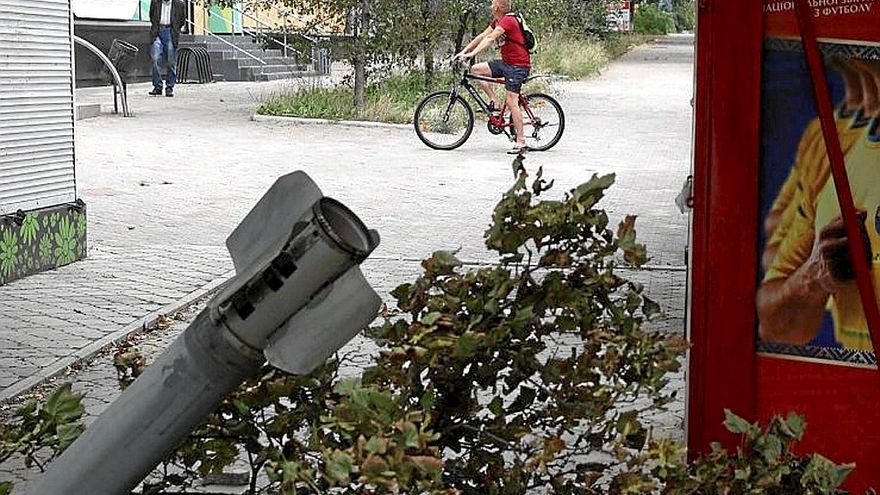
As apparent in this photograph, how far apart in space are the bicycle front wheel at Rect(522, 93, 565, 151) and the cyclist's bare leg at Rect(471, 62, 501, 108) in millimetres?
480

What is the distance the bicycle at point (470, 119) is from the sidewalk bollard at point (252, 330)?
16329 mm

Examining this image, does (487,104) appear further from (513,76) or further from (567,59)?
(567,59)

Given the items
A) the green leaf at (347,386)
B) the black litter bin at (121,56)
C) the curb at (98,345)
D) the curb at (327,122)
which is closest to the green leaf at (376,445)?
the green leaf at (347,386)

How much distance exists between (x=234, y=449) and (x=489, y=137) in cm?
1720

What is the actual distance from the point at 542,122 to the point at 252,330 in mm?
16692

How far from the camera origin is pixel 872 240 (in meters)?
4.27

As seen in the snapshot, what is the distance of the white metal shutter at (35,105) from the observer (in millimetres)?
9078

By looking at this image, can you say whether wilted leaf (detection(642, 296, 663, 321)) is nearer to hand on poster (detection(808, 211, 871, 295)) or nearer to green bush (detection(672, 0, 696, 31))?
hand on poster (detection(808, 211, 871, 295))

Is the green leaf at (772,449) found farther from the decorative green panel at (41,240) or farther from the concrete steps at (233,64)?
the concrete steps at (233,64)

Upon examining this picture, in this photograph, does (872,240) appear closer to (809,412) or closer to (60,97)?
(809,412)

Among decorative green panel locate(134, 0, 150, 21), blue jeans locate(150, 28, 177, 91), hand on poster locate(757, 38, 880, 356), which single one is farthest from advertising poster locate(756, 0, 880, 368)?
decorative green panel locate(134, 0, 150, 21)

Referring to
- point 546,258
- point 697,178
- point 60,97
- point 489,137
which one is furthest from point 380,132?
point 546,258

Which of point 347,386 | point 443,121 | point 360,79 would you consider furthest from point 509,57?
point 347,386

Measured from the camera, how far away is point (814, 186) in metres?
4.27
